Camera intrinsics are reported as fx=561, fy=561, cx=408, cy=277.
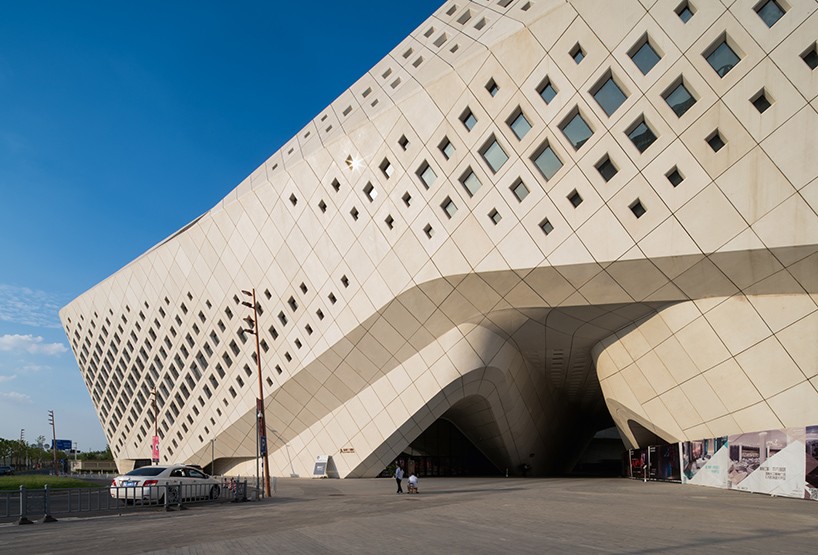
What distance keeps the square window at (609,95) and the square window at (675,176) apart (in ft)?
9.31

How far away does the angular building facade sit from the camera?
17.1 metres

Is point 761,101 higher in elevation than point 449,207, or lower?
higher

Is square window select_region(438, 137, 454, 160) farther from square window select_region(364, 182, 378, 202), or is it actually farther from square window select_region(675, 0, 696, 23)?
square window select_region(675, 0, 696, 23)

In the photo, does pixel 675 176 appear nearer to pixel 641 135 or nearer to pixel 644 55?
pixel 641 135

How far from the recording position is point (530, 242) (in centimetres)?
2083

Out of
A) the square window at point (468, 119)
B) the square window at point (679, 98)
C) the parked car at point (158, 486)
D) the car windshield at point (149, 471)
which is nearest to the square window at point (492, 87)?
the square window at point (468, 119)

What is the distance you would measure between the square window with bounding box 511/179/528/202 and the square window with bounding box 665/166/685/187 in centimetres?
494

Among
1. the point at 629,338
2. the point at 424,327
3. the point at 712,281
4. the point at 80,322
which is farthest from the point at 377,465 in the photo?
the point at 80,322

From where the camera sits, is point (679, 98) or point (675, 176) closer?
point (679, 98)

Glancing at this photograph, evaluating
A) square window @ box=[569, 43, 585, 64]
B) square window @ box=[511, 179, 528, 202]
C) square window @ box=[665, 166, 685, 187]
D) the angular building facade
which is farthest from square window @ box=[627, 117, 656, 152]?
square window @ box=[511, 179, 528, 202]

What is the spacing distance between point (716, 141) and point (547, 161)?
547 cm

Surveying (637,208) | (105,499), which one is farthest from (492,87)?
(105,499)

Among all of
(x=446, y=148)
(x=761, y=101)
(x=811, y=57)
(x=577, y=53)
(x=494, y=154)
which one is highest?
(x=577, y=53)

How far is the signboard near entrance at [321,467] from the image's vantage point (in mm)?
29578
